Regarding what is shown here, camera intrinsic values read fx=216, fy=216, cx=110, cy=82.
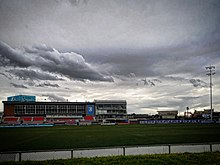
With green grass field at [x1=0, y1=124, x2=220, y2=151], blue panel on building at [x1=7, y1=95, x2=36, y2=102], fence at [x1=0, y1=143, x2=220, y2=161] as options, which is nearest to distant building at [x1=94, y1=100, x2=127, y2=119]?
blue panel on building at [x1=7, y1=95, x2=36, y2=102]

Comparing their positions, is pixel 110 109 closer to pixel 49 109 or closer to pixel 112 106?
pixel 112 106

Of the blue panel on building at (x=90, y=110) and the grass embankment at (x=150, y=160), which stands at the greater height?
the grass embankment at (x=150, y=160)

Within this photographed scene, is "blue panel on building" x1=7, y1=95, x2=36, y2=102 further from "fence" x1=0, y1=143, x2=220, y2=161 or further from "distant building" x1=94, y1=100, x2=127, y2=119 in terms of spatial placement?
"fence" x1=0, y1=143, x2=220, y2=161

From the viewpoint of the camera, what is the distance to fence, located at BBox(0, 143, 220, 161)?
592 inches

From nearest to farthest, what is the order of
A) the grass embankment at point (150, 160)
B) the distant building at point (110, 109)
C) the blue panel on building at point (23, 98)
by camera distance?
the grass embankment at point (150, 160), the blue panel on building at point (23, 98), the distant building at point (110, 109)

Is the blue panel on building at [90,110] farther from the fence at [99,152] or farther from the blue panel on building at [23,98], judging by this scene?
the fence at [99,152]

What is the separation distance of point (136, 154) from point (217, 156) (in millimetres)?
5774

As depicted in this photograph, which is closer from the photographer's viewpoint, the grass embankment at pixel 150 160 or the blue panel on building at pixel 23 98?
the grass embankment at pixel 150 160

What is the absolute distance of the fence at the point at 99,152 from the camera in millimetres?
15027

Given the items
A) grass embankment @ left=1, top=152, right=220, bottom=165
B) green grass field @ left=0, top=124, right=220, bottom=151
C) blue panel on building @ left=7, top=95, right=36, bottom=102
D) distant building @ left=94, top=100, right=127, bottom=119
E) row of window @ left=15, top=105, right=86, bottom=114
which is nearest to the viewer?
grass embankment @ left=1, top=152, right=220, bottom=165

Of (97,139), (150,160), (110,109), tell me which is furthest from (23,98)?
(150,160)

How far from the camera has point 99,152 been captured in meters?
16.4

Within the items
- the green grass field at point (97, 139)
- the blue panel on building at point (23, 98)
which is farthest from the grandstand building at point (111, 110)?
the green grass field at point (97, 139)

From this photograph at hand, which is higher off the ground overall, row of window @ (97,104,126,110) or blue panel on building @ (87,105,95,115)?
row of window @ (97,104,126,110)
